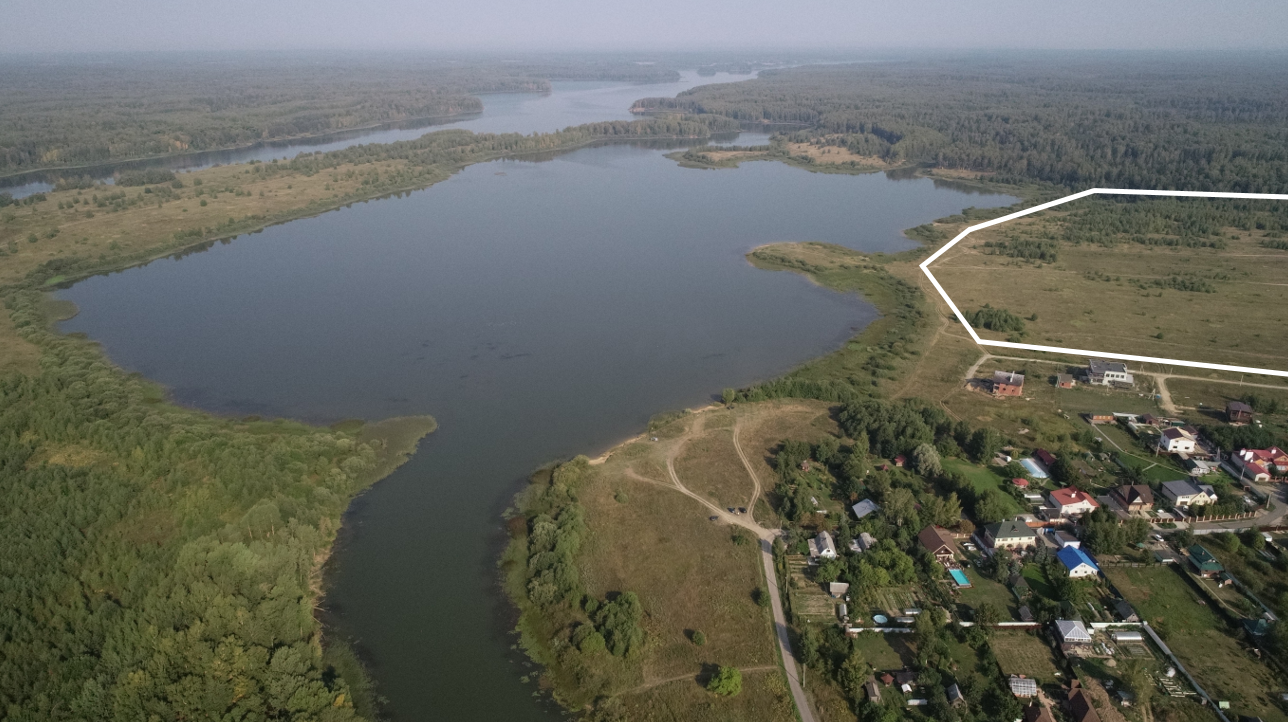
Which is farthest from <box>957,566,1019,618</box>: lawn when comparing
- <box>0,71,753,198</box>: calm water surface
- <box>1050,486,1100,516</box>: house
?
<box>0,71,753,198</box>: calm water surface

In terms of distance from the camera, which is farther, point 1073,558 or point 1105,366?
point 1105,366

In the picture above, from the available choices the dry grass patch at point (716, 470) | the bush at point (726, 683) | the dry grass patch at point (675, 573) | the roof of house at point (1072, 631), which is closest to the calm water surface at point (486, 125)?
the dry grass patch at point (716, 470)

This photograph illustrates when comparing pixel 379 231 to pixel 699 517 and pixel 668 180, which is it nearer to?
pixel 668 180

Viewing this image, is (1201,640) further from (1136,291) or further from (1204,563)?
(1136,291)

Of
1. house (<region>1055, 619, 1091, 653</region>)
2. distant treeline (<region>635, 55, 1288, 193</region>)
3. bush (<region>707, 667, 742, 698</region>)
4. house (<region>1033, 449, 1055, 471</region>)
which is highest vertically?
distant treeline (<region>635, 55, 1288, 193</region>)

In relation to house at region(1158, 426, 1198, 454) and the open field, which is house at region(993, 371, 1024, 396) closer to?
house at region(1158, 426, 1198, 454)

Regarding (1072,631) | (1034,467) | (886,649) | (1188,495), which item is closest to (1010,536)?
(1072,631)

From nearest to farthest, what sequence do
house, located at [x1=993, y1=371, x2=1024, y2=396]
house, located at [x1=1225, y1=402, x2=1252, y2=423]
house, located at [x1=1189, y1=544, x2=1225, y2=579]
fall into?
house, located at [x1=1189, y1=544, x2=1225, y2=579], house, located at [x1=1225, y1=402, x2=1252, y2=423], house, located at [x1=993, y1=371, x2=1024, y2=396]
